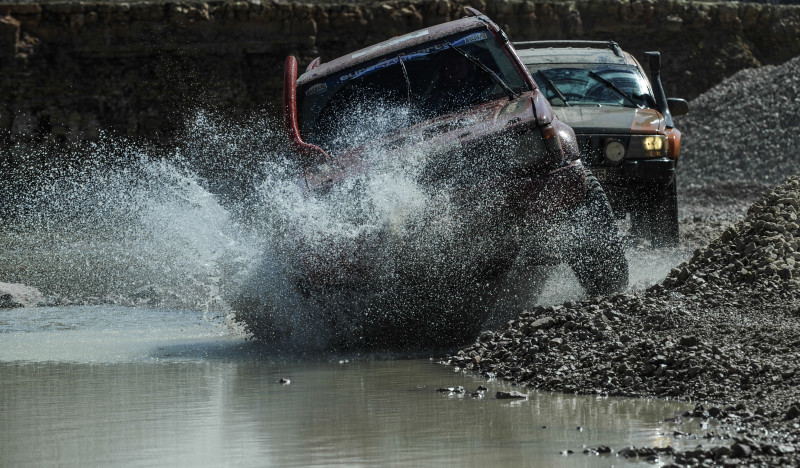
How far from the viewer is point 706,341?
21.7 feet

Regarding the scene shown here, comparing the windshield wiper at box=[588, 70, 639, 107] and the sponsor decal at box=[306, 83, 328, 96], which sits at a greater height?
the windshield wiper at box=[588, 70, 639, 107]

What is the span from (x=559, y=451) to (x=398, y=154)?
3.32 m

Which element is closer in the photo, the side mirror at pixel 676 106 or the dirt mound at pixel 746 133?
the side mirror at pixel 676 106

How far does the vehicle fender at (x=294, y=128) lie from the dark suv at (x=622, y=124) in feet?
11.0

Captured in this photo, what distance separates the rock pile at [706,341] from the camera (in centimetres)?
548

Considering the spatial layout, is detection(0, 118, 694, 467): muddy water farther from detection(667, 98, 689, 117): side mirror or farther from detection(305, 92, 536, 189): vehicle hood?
detection(667, 98, 689, 117): side mirror

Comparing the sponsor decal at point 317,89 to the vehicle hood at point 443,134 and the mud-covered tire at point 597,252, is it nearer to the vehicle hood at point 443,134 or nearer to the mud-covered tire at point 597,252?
the vehicle hood at point 443,134

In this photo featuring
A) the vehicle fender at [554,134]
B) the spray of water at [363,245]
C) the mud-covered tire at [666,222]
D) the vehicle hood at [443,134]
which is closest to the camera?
the spray of water at [363,245]

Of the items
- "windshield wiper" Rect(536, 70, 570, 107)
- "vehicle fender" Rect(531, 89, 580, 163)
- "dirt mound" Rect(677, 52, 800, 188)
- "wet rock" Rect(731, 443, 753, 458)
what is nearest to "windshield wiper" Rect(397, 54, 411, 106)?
"vehicle fender" Rect(531, 89, 580, 163)

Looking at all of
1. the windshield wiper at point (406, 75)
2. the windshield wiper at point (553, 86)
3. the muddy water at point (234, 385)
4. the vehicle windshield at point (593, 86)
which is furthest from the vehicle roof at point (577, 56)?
the windshield wiper at point (406, 75)

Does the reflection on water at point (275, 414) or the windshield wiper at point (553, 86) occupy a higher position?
the windshield wiper at point (553, 86)

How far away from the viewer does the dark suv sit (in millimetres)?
11406

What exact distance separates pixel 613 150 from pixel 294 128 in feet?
13.0

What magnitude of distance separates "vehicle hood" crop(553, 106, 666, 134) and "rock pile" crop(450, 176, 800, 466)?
8.21ft
